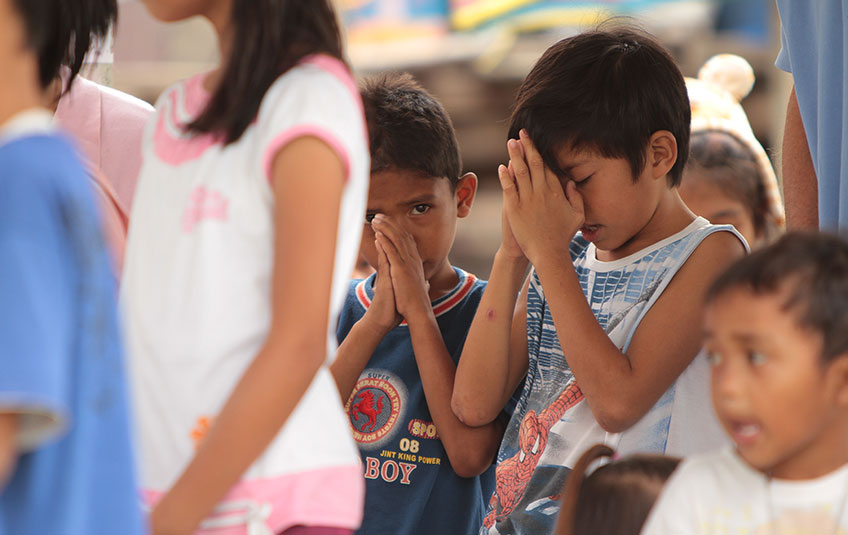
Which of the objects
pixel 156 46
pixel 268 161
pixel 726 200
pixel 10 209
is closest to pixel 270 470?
pixel 268 161

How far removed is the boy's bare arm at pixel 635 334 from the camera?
1842mm

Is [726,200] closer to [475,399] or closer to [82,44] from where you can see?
[475,399]

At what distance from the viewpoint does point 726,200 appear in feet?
11.3

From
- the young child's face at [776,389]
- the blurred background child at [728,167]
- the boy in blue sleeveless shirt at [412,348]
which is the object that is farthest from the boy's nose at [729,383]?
the blurred background child at [728,167]

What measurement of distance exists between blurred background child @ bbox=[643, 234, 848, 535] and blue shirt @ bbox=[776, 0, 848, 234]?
0.65m

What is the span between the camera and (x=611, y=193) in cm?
194

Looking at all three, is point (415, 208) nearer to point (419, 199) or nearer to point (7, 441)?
point (419, 199)

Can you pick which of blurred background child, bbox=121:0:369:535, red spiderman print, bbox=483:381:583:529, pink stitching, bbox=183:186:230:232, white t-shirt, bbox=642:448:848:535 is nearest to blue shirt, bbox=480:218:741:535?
red spiderman print, bbox=483:381:583:529

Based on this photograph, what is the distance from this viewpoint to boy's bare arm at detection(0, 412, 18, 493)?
84 centimetres

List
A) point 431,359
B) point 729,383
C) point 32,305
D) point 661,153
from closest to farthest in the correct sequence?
point 32,305
point 729,383
point 661,153
point 431,359

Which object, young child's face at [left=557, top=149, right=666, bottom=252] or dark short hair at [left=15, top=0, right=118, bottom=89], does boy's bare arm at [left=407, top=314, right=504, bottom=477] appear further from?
dark short hair at [left=15, top=0, right=118, bottom=89]

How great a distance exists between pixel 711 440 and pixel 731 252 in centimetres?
34

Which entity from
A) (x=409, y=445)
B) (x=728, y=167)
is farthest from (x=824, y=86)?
(x=728, y=167)

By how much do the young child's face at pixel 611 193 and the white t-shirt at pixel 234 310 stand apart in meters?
0.77
